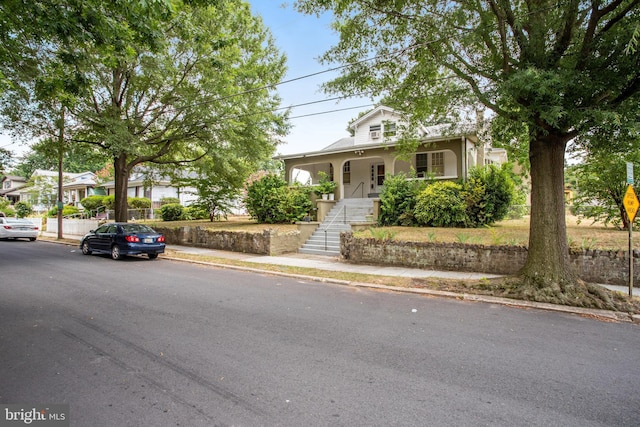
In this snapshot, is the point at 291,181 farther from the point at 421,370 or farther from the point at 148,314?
the point at 421,370

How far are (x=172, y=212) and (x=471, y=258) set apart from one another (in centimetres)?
2449

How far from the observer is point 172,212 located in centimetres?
2783

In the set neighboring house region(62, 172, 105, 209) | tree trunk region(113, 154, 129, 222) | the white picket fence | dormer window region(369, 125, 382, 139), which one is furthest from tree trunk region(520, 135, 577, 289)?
neighboring house region(62, 172, 105, 209)

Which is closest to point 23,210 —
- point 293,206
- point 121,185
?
point 121,185

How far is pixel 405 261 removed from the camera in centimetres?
1109

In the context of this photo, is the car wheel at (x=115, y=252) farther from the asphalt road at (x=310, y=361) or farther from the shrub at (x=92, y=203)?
the shrub at (x=92, y=203)

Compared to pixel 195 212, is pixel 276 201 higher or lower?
higher

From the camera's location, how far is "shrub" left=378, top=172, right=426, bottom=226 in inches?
632

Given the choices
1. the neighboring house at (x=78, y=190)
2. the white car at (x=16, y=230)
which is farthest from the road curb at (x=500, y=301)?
the neighboring house at (x=78, y=190)

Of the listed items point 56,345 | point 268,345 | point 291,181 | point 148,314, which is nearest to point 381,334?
point 268,345

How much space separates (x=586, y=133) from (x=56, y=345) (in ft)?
32.9

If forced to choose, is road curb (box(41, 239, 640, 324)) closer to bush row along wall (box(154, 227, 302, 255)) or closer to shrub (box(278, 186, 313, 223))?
bush row along wall (box(154, 227, 302, 255))

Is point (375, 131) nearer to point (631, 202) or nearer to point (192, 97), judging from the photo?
point (192, 97)

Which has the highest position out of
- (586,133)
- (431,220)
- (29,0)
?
(29,0)
